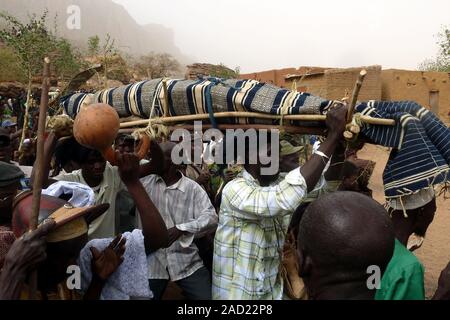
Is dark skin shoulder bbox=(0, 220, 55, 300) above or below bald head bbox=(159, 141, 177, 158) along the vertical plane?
below

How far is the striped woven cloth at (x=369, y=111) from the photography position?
79.4 inches

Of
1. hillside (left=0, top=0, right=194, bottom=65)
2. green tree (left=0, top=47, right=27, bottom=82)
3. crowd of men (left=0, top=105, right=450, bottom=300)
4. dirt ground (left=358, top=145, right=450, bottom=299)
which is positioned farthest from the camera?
hillside (left=0, top=0, right=194, bottom=65)

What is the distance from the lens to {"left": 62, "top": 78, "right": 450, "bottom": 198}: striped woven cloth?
2.02 meters

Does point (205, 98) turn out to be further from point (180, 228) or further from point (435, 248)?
point (435, 248)

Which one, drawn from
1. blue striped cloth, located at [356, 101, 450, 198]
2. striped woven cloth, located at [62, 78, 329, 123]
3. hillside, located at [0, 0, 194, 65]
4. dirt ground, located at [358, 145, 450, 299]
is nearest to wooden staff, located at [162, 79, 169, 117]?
striped woven cloth, located at [62, 78, 329, 123]

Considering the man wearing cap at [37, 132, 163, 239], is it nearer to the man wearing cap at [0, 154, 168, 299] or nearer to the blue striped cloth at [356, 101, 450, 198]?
the man wearing cap at [0, 154, 168, 299]

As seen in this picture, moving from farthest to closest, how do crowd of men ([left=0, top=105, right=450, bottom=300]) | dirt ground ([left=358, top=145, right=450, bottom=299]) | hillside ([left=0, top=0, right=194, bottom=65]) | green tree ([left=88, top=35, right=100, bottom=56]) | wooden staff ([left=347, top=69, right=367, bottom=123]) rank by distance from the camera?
hillside ([left=0, top=0, right=194, bottom=65]) < green tree ([left=88, top=35, right=100, bottom=56]) < dirt ground ([left=358, top=145, right=450, bottom=299]) < wooden staff ([left=347, top=69, right=367, bottom=123]) < crowd of men ([left=0, top=105, right=450, bottom=300])

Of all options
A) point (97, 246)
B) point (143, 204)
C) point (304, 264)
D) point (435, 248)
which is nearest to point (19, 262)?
point (143, 204)

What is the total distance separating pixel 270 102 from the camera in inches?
86.0

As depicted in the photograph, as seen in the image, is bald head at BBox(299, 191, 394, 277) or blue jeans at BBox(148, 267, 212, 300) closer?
bald head at BBox(299, 191, 394, 277)

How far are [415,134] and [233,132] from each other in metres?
0.94
